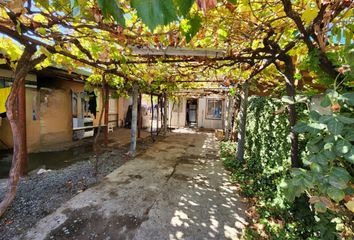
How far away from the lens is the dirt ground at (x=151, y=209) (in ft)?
7.91

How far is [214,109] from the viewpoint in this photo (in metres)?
14.6

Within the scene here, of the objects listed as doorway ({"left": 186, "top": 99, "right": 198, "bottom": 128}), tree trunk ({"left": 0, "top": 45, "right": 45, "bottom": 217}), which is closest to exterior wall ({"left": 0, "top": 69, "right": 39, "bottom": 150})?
tree trunk ({"left": 0, "top": 45, "right": 45, "bottom": 217})

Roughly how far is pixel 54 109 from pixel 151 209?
242 inches

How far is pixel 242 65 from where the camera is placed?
4.57 m

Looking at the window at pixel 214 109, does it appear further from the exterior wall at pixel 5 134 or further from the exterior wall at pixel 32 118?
the exterior wall at pixel 5 134

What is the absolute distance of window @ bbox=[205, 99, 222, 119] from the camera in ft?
47.5

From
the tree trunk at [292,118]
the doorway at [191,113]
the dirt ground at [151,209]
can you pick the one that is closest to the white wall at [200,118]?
the doorway at [191,113]

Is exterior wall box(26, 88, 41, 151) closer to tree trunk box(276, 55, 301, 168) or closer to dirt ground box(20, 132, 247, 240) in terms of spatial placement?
dirt ground box(20, 132, 247, 240)

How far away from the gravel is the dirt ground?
0.18 meters

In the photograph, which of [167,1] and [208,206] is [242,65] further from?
[167,1]

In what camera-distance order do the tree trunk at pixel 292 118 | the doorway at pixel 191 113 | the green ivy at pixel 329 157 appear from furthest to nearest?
the doorway at pixel 191 113 < the tree trunk at pixel 292 118 < the green ivy at pixel 329 157

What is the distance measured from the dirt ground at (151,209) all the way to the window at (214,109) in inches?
396

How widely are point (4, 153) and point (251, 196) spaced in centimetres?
647

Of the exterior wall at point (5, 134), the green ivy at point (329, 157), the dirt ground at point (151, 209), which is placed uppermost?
the green ivy at point (329, 157)
